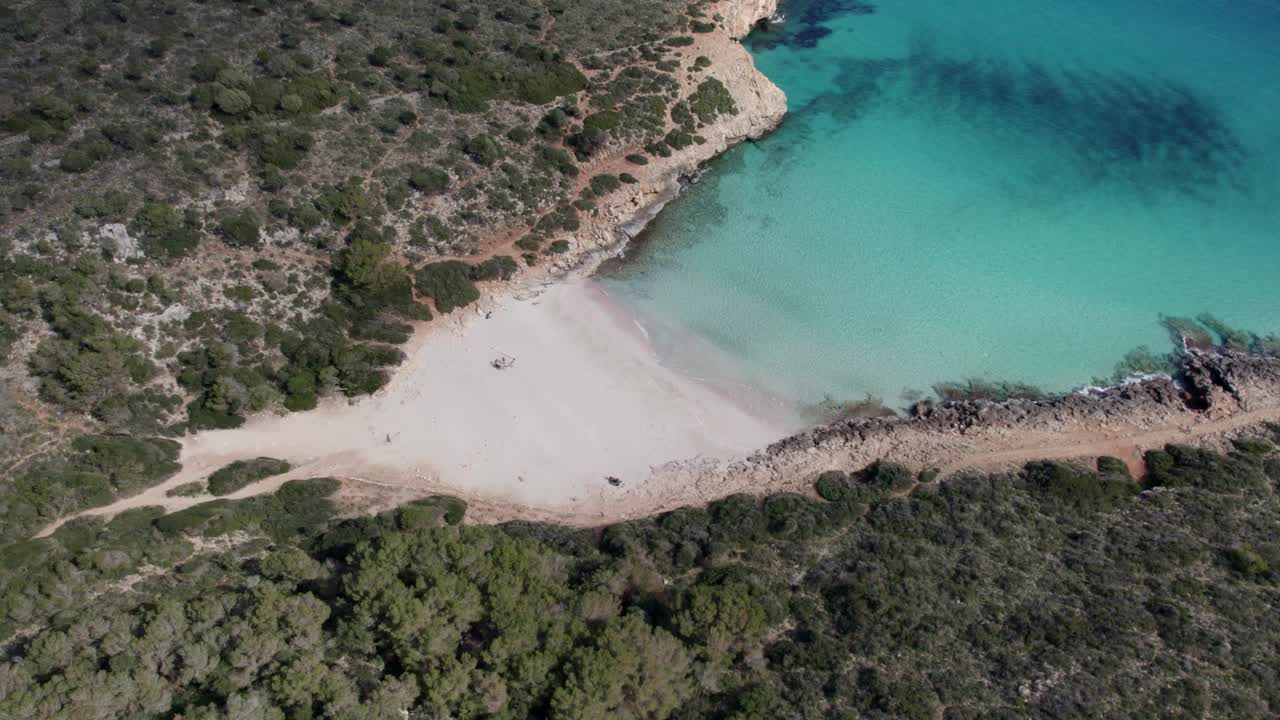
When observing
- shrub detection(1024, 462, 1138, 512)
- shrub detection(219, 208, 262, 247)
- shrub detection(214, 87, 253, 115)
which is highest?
shrub detection(214, 87, 253, 115)

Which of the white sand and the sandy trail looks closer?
the white sand

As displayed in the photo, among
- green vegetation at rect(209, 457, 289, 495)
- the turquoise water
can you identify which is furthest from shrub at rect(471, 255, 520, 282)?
green vegetation at rect(209, 457, 289, 495)

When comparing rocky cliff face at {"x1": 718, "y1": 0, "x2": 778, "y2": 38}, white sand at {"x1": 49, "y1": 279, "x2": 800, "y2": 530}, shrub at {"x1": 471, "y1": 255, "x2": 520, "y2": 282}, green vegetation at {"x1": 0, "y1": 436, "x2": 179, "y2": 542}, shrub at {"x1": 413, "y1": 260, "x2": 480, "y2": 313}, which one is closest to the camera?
Result: green vegetation at {"x1": 0, "y1": 436, "x2": 179, "y2": 542}

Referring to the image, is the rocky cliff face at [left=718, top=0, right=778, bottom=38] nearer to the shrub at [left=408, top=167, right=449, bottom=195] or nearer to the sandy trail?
the shrub at [left=408, top=167, right=449, bottom=195]

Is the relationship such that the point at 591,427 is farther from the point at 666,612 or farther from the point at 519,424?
the point at 666,612

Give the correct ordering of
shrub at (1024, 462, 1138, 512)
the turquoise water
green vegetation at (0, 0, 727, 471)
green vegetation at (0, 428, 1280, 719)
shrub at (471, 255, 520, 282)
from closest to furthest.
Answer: green vegetation at (0, 428, 1280, 719) → shrub at (1024, 462, 1138, 512) → green vegetation at (0, 0, 727, 471) → the turquoise water → shrub at (471, 255, 520, 282)

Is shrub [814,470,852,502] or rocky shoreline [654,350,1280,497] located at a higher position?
rocky shoreline [654,350,1280,497]

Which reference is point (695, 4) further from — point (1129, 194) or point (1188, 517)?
point (1188, 517)
